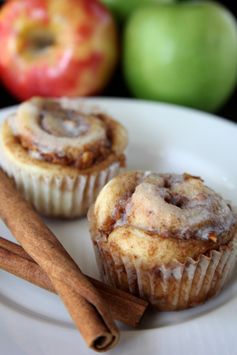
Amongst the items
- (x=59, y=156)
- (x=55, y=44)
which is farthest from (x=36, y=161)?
(x=55, y=44)

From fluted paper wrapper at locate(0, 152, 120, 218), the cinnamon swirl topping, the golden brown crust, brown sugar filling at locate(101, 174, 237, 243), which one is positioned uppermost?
brown sugar filling at locate(101, 174, 237, 243)

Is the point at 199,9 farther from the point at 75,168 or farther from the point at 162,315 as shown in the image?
the point at 162,315

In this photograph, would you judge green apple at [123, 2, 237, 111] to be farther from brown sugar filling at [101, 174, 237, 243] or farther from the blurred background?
brown sugar filling at [101, 174, 237, 243]

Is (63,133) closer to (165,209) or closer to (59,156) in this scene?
(59,156)

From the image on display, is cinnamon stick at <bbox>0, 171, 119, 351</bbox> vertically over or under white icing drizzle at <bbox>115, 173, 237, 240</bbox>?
under

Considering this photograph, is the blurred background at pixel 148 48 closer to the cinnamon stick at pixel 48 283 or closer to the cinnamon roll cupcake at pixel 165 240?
the cinnamon roll cupcake at pixel 165 240

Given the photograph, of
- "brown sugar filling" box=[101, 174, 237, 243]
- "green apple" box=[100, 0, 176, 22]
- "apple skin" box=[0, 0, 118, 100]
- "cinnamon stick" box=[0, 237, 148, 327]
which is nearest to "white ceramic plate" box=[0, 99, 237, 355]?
"cinnamon stick" box=[0, 237, 148, 327]
